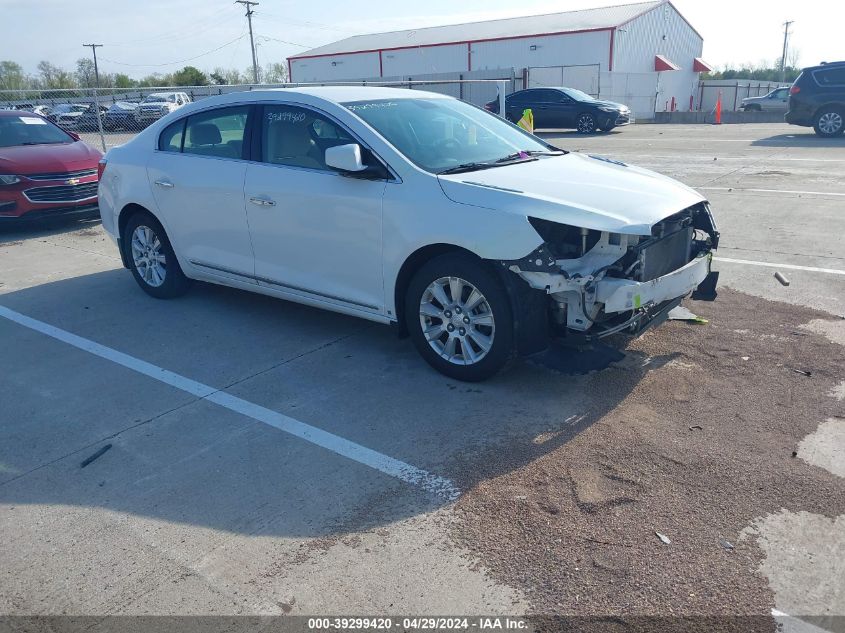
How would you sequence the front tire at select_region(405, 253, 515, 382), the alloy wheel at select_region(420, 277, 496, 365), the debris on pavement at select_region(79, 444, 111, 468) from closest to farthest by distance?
the debris on pavement at select_region(79, 444, 111, 468)
the front tire at select_region(405, 253, 515, 382)
the alloy wheel at select_region(420, 277, 496, 365)

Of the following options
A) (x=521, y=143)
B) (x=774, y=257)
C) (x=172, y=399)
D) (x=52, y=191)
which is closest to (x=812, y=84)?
(x=774, y=257)

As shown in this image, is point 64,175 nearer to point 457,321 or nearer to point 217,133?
point 217,133

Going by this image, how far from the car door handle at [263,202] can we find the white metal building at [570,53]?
29614mm

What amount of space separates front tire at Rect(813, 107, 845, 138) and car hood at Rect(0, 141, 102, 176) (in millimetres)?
18054

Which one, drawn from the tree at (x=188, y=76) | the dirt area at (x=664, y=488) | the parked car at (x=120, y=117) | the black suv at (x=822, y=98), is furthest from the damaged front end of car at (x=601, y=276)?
the tree at (x=188, y=76)

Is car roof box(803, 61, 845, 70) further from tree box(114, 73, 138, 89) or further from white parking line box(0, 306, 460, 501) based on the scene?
tree box(114, 73, 138, 89)

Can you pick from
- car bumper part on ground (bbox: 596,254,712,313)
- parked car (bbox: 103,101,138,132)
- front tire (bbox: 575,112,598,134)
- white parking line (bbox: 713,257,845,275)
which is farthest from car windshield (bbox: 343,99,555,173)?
front tire (bbox: 575,112,598,134)

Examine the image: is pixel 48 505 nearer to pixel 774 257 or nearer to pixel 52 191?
pixel 774 257

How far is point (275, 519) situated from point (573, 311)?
6.99 feet

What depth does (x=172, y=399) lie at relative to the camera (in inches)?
190

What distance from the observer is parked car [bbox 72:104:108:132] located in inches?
682

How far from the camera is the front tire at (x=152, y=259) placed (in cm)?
673

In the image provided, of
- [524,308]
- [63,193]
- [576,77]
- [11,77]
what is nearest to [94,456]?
[524,308]

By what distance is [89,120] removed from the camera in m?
18.1
